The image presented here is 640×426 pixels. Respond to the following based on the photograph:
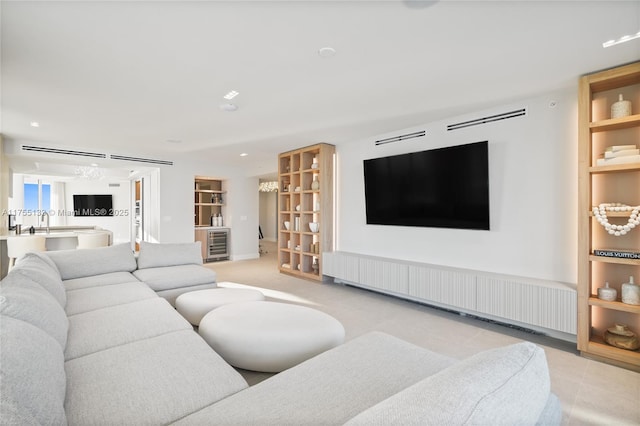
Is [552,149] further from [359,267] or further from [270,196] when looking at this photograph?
[270,196]

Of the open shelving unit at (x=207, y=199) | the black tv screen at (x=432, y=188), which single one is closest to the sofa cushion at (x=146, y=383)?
the black tv screen at (x=432, y=188)

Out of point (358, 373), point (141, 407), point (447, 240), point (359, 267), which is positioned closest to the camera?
point (141, 407)

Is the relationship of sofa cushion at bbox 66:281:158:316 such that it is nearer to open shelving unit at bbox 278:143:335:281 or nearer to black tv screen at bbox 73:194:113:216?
open shelving unit at bbox 278:143:335:281

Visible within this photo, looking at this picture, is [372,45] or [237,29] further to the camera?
[372,45]

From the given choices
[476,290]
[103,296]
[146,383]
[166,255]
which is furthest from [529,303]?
[166,255]

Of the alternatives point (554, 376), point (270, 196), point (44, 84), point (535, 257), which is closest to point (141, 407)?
point (554, 376)

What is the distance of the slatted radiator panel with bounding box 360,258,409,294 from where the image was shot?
4.18 meters

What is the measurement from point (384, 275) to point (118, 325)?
131 inches

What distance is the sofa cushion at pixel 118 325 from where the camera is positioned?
182 centimetres

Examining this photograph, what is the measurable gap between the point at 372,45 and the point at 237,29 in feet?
3.22

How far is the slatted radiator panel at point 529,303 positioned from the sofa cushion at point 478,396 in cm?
248

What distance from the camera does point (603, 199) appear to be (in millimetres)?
2850

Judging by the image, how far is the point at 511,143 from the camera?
3521 millimetres

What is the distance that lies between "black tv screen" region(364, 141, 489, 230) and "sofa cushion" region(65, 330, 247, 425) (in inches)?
129
